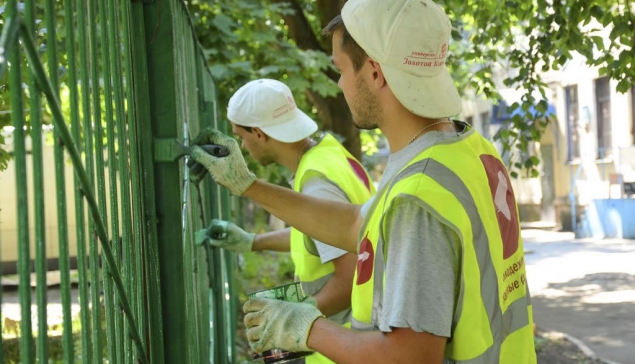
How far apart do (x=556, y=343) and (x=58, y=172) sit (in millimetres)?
7678

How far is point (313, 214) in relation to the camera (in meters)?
2.67

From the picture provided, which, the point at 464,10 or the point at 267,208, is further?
the point at 464,10

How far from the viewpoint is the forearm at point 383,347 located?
1.69 m

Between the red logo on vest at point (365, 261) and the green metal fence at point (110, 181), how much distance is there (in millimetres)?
558

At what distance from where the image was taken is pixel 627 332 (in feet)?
28.4

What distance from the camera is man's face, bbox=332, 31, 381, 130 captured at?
2.01 metres

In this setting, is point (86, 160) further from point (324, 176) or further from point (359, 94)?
point (324, 176)

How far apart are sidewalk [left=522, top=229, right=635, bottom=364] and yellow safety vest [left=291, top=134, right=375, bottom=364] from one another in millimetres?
5354

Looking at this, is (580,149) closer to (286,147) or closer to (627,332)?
(627,332)

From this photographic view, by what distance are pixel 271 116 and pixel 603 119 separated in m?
19.1

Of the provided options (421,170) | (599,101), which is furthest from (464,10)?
(599,101)

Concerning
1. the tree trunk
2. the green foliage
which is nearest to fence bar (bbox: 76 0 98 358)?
the green foliage

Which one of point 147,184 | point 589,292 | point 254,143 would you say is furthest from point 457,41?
point 147,184

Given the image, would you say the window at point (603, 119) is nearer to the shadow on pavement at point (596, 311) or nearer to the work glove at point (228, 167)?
the shadow on pavement at point (596, 311)
